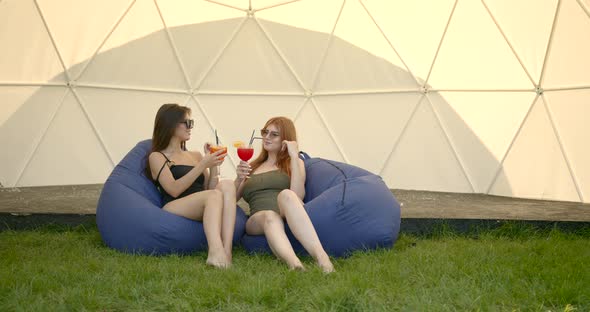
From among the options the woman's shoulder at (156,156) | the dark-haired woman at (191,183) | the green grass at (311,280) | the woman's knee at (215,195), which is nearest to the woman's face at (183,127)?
the dark-haired woman at (191,183)

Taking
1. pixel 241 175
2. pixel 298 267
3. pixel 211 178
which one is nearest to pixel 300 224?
pixel 298 267

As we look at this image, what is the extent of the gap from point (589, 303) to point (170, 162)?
3.28 meters

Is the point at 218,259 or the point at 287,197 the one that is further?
the point at 287,197

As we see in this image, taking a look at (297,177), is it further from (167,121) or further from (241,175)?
(167,121)

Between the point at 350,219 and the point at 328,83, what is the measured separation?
20.1 ft

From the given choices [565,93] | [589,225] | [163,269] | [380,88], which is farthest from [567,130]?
[163,269]

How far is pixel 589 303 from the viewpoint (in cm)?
391

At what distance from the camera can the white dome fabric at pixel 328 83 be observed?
971 centimetres

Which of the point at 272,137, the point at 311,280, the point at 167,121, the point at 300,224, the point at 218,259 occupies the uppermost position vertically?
the point at 167,121

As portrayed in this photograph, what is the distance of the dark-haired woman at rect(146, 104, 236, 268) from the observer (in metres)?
5.19

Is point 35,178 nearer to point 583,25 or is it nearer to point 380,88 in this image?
point 380,88

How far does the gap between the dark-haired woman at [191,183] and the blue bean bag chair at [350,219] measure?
0.39 m

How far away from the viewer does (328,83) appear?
11359mm

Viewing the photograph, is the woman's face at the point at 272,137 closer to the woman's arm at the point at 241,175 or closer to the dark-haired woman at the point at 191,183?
the woman's arm at the point at 241,175
